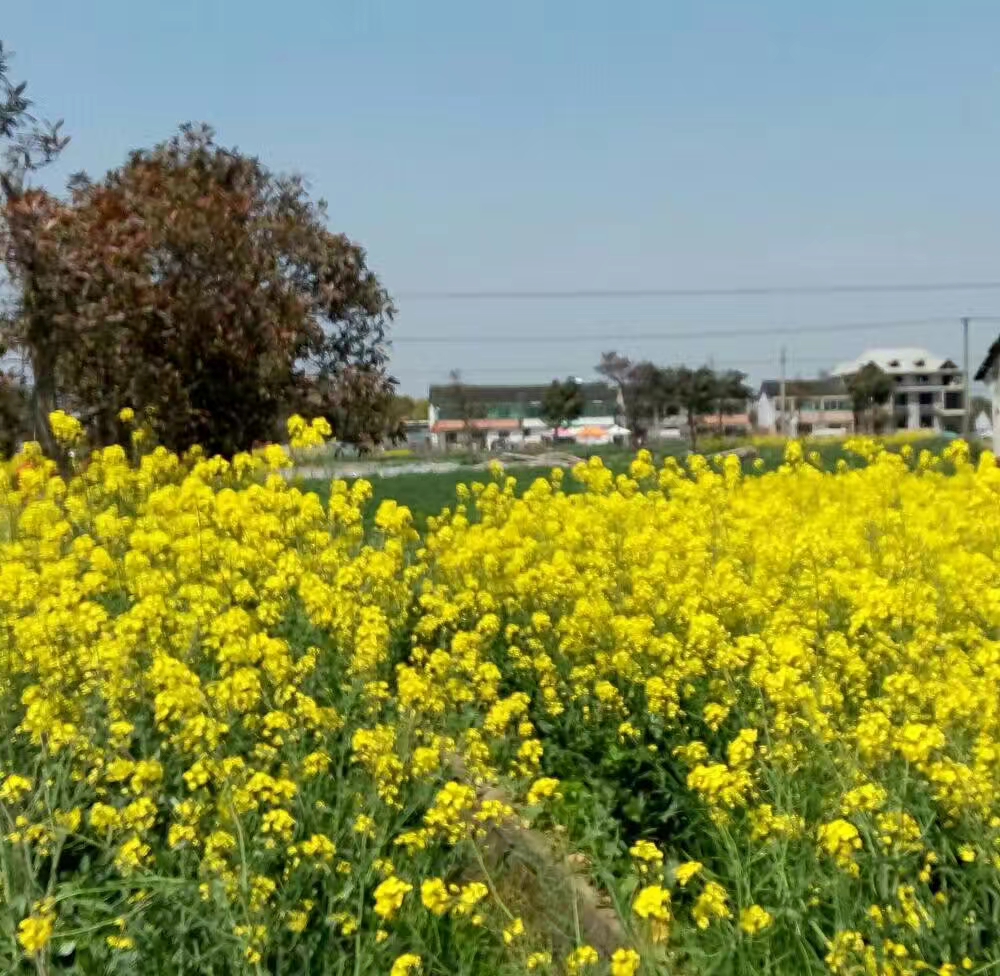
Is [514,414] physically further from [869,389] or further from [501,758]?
A: [501,758]

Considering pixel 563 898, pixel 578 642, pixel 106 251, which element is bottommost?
pixel 563 898

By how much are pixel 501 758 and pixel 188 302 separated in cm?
731

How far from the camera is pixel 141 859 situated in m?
3.39

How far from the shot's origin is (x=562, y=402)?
296 ft

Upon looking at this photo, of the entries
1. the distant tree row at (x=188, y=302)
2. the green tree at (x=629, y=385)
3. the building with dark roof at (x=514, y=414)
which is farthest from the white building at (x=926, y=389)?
the distant tree row at (x=188, y=302)

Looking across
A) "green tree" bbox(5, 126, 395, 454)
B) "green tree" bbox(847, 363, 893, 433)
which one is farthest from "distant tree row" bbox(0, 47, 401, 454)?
"green tree" bbox(847, 363, 893, 433)

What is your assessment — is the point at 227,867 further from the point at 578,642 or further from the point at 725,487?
the point at 725,487

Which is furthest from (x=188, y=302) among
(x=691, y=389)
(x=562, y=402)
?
(x=562, y=402)

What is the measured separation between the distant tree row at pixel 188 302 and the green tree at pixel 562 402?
7774 centimetres

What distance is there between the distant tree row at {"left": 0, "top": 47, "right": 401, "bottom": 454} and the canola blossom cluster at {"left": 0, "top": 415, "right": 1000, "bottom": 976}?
15.4ft

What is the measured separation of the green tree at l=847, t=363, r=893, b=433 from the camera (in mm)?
86438

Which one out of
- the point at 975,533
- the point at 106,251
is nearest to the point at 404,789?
the point at 975,533

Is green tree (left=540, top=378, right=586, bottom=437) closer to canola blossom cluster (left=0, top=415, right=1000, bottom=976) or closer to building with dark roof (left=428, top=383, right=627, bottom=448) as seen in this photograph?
building with dark roof (left=428, top=383, right=627, bottom=448)

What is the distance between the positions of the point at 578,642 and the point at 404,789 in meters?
1.50
